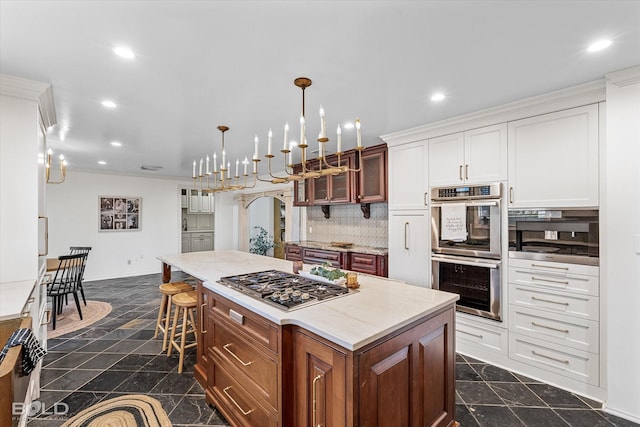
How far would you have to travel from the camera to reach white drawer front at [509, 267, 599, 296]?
2250mm

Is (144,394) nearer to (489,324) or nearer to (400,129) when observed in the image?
(489,324)

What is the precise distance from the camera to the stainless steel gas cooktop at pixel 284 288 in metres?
1.66

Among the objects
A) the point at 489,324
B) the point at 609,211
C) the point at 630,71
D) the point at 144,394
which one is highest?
the point at 630,71

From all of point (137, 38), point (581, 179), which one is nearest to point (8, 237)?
point (137, 38)

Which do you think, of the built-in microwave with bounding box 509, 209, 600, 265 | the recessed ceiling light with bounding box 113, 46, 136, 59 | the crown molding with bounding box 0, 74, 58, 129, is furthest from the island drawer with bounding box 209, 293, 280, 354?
the built-in microwave with bounding box 509, 209, 600, 265

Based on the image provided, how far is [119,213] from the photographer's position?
658cm

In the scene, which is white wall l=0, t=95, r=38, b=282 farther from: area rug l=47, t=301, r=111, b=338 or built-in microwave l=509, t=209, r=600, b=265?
built-in microwave l=509, t=209, r=600, b=265

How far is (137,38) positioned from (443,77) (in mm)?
2005

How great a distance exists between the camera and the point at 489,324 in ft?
9.16

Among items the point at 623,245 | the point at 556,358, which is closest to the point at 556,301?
the point at 556,358

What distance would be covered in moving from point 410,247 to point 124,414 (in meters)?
2.98

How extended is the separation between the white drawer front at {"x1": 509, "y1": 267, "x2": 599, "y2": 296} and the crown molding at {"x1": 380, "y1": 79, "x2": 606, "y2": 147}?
137 centimetres

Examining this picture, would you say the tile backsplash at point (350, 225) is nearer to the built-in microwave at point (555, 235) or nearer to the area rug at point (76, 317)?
the built-in microwave at point (555, 235)

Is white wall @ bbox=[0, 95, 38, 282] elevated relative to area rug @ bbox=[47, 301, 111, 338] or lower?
elevated
